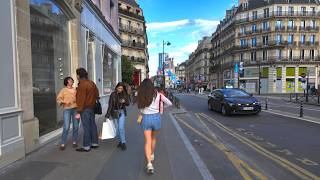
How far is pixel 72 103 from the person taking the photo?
7883 mm

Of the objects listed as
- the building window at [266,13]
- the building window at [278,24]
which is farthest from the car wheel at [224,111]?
the building window at [266,13]

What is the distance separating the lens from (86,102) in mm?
7488

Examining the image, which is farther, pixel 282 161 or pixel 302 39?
pixel 302 39

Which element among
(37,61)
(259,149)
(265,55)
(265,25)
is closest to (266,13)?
(265,25)

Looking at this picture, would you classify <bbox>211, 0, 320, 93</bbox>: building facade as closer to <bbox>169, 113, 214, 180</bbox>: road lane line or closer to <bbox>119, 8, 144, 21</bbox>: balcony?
<bbox>119, 8, 144, 21</bbox>: balcony

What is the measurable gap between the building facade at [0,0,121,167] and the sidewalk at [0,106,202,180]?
0.38 m

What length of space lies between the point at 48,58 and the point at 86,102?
3.32 m

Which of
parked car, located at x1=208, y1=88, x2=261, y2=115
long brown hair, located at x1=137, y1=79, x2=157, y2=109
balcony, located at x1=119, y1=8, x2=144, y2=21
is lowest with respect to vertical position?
parked car, located at x1=208, y1=88, x2=261, y2=115

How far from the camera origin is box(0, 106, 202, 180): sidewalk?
5.76 metres

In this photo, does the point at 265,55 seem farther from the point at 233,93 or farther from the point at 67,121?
the point at 67,121

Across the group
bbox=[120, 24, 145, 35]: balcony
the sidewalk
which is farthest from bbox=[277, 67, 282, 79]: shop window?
the sidewalk

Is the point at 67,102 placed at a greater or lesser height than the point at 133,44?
lesser

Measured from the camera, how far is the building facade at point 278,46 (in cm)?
6950

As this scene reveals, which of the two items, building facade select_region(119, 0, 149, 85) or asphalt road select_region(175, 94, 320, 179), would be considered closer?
asphalt road select_region(175, 94, 320, 179)
